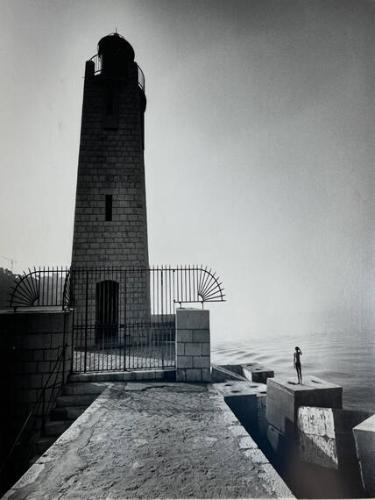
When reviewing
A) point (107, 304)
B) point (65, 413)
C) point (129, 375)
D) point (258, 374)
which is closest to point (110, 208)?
point (107, 304)

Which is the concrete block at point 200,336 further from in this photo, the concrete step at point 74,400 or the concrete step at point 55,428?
the concrete step at point 55,428

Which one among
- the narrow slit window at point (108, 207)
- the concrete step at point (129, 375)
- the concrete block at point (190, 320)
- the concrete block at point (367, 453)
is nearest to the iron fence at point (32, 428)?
the concrete step at point (129, 375)

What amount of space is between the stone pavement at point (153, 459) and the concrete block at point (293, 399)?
3.85m

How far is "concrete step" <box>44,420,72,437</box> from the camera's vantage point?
5.70 m

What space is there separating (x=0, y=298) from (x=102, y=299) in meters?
21.3

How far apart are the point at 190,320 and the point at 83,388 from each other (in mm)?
2878

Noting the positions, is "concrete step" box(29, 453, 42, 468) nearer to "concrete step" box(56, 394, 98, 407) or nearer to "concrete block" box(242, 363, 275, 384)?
"concrete step" box(56, 394, 98, 407)

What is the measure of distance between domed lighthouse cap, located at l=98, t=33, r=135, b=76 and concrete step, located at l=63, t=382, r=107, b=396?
1350cm

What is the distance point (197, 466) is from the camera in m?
3.30

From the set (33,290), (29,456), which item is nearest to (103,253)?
(33,290)

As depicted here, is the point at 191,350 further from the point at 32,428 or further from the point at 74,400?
the point at 32,428

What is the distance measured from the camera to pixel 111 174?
12672 mm

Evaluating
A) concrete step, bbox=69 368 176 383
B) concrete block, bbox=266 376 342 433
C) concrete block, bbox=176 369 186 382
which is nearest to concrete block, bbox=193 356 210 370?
concrete block, bbox=176 369 186 382

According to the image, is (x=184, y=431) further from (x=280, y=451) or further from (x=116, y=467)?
(x=280, y=451)
